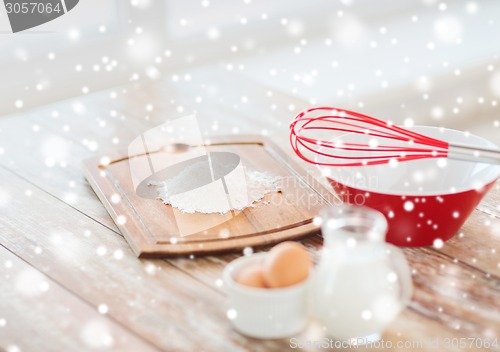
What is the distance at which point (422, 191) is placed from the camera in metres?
1.04

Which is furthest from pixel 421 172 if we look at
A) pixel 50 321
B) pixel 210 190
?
pixel 50 321

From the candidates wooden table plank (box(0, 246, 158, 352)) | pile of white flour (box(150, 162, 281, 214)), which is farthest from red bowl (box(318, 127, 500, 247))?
wooden table plank (box(0, 246, 158, 352))

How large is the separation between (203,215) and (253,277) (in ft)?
1.00

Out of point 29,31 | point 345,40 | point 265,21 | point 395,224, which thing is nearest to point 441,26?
point 345,40

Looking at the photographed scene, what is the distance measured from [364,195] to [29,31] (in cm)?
145

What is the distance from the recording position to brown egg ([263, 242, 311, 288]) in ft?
2.58

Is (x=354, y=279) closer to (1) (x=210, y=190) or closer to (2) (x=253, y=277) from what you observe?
(2) (x=253, y=277)

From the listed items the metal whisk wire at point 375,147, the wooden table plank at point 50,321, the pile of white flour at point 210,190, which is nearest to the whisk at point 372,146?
the metal whisk wire at point 375,147

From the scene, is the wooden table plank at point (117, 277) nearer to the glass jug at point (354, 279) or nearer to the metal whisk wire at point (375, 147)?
the glass jug at point (354, 279)

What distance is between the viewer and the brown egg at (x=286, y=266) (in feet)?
2.58
